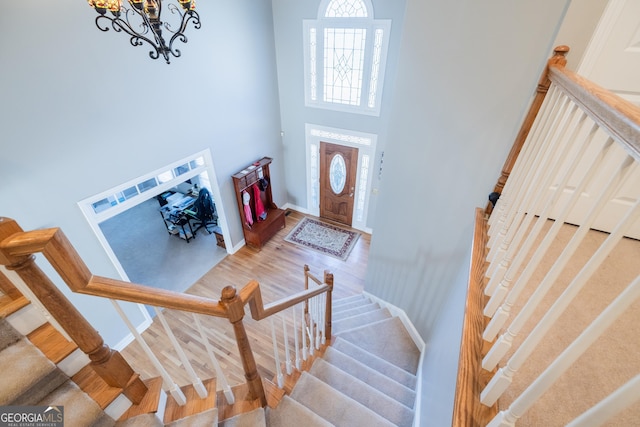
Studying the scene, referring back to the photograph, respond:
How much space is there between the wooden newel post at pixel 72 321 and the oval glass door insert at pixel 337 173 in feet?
15.7

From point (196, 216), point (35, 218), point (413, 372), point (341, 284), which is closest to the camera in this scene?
point (35, 218)

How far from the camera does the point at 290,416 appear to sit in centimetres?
176

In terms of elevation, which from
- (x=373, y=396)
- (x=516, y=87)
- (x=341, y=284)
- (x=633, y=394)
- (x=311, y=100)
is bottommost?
(x=341, y=284)

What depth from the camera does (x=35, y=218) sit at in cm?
262

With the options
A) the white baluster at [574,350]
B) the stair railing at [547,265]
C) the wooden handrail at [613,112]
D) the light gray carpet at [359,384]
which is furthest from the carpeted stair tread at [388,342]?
the wooden handrail at [613,112]

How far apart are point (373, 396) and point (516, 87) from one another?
8.61 ft

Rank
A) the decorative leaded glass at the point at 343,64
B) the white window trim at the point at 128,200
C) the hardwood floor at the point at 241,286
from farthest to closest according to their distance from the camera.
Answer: the decorative leaded glass at the point at 343,64 < the hardwood floor at the point at 241,286 < the white window trim at the point at 128,200

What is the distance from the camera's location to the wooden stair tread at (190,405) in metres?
1.38

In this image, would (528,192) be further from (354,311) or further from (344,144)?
(344,144)

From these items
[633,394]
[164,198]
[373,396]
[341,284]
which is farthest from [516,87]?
[164,198]

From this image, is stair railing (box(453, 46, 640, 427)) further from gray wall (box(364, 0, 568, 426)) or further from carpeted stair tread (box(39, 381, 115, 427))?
carpeted stair tread (box(39, 381, 115, 427))

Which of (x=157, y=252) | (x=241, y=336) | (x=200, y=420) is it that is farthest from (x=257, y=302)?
(x=157, y=252)

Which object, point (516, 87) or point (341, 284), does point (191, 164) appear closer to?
point (341, 284)

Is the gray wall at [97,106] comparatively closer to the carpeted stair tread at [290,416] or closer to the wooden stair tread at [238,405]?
the wooden stair tread at [238,405]
